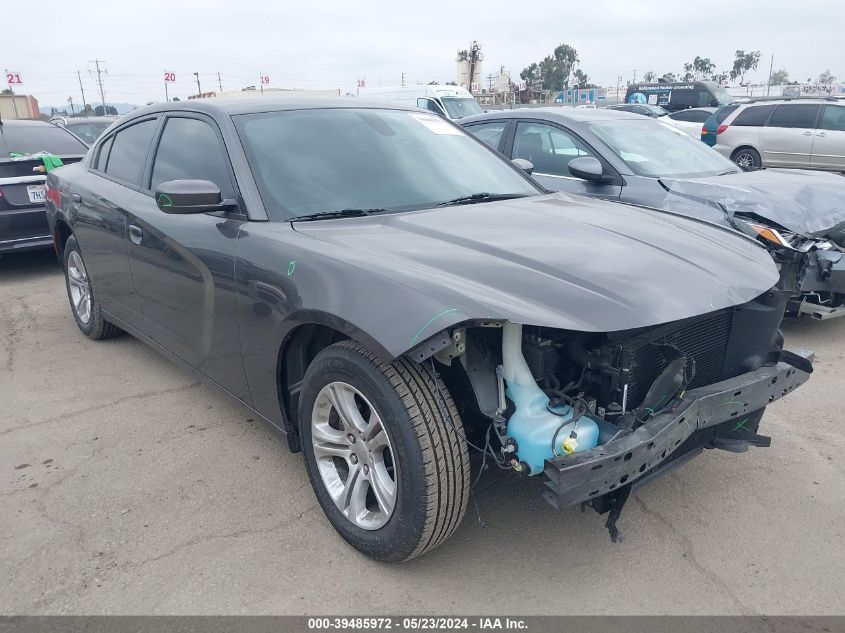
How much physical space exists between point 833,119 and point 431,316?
547 inches

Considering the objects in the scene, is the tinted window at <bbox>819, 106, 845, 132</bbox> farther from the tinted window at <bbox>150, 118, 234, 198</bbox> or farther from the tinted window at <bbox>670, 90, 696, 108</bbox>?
the tinted window at <bbox>670, 90, 696, 108</bbox>

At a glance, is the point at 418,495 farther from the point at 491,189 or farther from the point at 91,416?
the point at 91,416

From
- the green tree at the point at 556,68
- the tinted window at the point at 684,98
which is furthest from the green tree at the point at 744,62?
the tinted window at the point at 684,98

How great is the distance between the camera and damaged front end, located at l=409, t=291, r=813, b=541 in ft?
6.82

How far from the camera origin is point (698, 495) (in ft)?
9.57

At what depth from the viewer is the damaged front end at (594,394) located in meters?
2.08

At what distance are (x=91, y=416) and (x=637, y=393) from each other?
9.83 feet

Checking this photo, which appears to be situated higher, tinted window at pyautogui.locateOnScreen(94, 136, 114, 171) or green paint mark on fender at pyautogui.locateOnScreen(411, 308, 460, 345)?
tinted window at pyautogui.locateOnScreen(94, 136, 114, 171)

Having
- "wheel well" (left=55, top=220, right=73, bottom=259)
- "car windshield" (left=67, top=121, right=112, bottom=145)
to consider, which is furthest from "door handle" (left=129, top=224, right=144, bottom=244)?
"car windshield" (left=67, top=121, right=112, bottom=145)

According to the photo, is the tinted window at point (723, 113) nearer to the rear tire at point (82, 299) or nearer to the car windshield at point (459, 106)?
the car windshield at point (459, 106)

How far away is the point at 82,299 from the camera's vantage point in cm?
495

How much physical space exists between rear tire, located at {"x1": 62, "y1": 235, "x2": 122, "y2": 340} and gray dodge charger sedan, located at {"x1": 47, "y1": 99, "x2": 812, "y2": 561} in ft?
4.55

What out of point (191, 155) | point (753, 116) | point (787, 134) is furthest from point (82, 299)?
point (753, 116)

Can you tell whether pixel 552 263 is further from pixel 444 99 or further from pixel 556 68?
pixel 556 68
